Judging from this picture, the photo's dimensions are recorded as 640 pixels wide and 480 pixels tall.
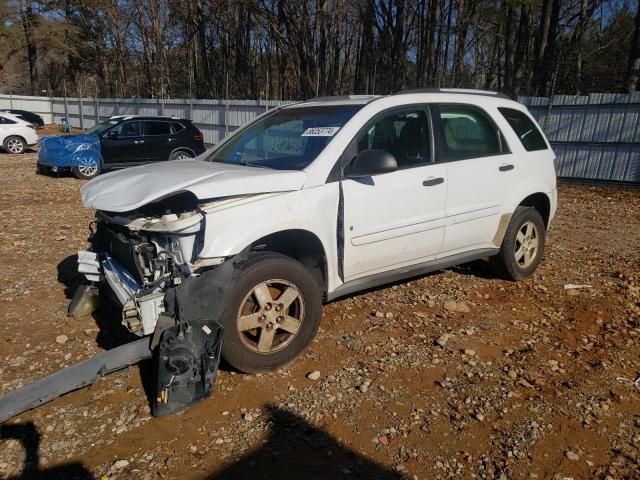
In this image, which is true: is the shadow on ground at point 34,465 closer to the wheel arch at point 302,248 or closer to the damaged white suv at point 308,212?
the damaged white suv at point 308,212

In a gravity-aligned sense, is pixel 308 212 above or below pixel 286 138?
below

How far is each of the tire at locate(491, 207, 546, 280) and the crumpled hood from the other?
8.25ft

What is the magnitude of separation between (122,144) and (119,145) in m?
0.09

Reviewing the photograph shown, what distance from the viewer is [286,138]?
4.13 metres

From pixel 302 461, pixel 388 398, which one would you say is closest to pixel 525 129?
pixel 388 398

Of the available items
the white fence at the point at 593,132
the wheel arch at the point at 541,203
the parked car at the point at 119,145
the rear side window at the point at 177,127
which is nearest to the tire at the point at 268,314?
the wheel arch at the point at 541,203

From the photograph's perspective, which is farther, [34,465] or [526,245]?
[526,245]

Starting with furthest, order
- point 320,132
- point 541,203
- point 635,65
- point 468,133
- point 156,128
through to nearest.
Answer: point 635,65 → point 156,128 → point 541,203 → point 468,133 → point 320,132

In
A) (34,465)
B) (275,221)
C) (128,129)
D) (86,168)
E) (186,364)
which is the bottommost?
(86,168)

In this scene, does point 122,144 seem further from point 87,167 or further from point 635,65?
point 635,65

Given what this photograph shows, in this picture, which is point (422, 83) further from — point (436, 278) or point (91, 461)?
point (91, 461)

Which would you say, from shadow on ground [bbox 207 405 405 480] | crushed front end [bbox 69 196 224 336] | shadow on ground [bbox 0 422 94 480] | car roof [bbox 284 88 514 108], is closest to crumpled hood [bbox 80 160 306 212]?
crushed front end [bbox 69 196 224 336]

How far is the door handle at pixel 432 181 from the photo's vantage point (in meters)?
4.05

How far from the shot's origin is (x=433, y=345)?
385cm
